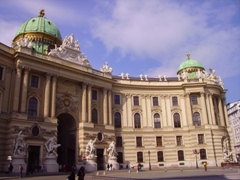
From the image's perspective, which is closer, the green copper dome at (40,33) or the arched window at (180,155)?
the green copper dome at (40,33)

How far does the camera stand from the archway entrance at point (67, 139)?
4397 centimetres

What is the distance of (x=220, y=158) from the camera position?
49.5 meters

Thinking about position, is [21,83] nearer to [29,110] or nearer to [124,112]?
[29,110]

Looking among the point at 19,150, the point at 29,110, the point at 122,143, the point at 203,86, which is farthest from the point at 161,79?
the point at 19,150

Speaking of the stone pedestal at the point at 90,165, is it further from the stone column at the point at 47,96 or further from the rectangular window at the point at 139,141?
the rectangular window at the point at 139,141

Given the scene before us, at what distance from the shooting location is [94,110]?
4744 centimetres

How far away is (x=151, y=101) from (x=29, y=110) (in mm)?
25452

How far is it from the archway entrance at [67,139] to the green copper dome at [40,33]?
13.2 metres

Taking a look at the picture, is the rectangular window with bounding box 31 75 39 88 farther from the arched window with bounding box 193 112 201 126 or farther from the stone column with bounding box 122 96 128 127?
the arched window with bounding box 193 112 201 126

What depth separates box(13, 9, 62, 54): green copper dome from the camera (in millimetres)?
48844

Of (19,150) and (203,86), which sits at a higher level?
(203,86)

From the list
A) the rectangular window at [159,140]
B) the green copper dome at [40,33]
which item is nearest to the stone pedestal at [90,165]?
the rectangular window at [159,140]

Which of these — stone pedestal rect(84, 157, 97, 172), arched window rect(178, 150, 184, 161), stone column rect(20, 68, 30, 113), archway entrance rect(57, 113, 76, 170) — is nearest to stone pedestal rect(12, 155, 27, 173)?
stone column rect(20, 68, 30, 113)

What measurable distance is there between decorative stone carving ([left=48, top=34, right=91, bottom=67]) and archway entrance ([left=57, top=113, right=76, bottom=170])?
10.0 metres
